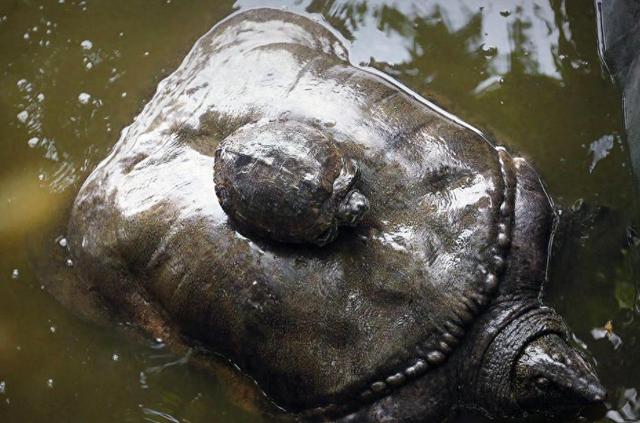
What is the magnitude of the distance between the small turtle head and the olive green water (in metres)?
1.13

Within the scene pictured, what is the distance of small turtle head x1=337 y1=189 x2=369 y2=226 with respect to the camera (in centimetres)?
303

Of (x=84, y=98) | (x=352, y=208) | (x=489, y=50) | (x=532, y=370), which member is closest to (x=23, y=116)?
(x=84, y=98)

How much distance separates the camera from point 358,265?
126 inches

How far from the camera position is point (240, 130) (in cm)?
325

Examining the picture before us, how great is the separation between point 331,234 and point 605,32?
2.16 metres

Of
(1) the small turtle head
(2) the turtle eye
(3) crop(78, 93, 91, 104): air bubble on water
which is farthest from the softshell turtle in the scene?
(3) crop(78, 93, 91, 104): air bubble on water

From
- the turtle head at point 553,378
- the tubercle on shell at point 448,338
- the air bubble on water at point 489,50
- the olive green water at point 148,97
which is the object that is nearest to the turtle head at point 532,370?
the turtle head at point 553,378

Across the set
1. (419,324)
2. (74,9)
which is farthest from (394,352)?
(74,9)

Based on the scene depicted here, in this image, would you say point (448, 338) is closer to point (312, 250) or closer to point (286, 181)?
point (312, 250)

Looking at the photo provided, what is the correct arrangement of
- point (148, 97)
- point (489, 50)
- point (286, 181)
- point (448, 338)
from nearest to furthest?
point (286, 181) < point (448, 338) < point (489, 50) < point (148, 97)

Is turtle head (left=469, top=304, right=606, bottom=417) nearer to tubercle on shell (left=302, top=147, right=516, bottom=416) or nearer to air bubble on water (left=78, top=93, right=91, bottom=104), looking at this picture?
tubercle on shell (left=302, top=147, right=516, bottom=416)

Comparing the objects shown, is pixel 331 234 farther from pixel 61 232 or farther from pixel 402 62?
pixel 61 232

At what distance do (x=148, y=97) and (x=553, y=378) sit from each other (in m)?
2.79

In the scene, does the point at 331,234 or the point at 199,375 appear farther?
the point at 199,375
